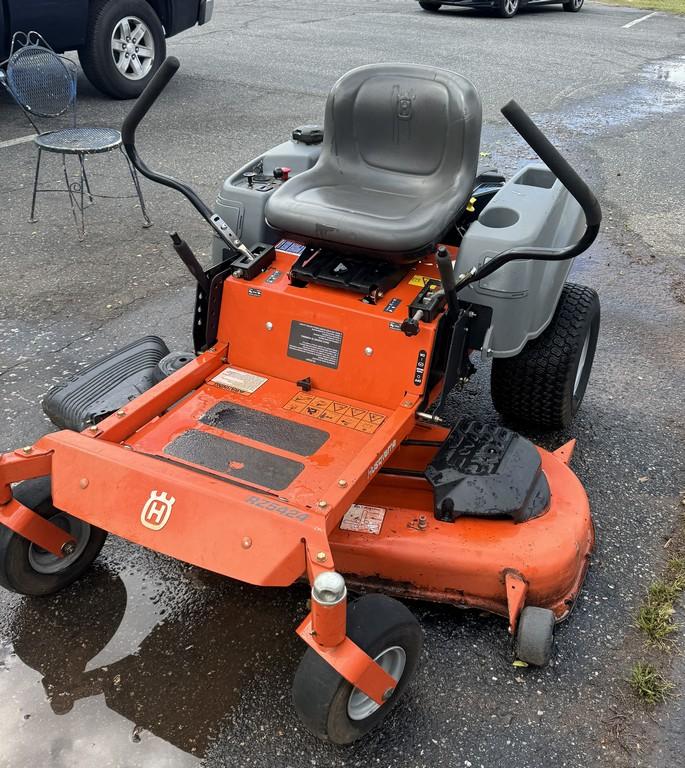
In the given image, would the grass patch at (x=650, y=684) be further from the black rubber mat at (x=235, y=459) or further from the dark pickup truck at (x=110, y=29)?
the dark pickup truck at (x=110, y=29)

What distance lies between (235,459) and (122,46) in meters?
5.89

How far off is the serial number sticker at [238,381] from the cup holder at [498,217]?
3.13ft

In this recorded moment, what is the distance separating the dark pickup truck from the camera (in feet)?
20.5

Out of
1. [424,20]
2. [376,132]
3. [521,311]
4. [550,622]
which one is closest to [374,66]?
[376,132]

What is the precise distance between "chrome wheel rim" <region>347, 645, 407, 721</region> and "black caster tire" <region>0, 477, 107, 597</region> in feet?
3.18

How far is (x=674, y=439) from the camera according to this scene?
3.27 meters

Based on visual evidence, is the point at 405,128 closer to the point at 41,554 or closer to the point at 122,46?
the point at 41,554

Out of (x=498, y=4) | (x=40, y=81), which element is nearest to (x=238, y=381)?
(x=40, y=81)

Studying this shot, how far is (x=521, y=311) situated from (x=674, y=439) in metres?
1.03

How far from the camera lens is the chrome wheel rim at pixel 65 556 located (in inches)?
94.7

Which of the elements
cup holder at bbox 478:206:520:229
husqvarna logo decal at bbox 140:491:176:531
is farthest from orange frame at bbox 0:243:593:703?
cup holder at bbox 478:206:520:229

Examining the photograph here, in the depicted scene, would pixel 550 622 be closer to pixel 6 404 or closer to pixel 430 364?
pixel 430 364

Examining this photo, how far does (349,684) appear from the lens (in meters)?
1.88

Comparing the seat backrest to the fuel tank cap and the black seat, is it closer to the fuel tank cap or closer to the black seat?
the black seat
